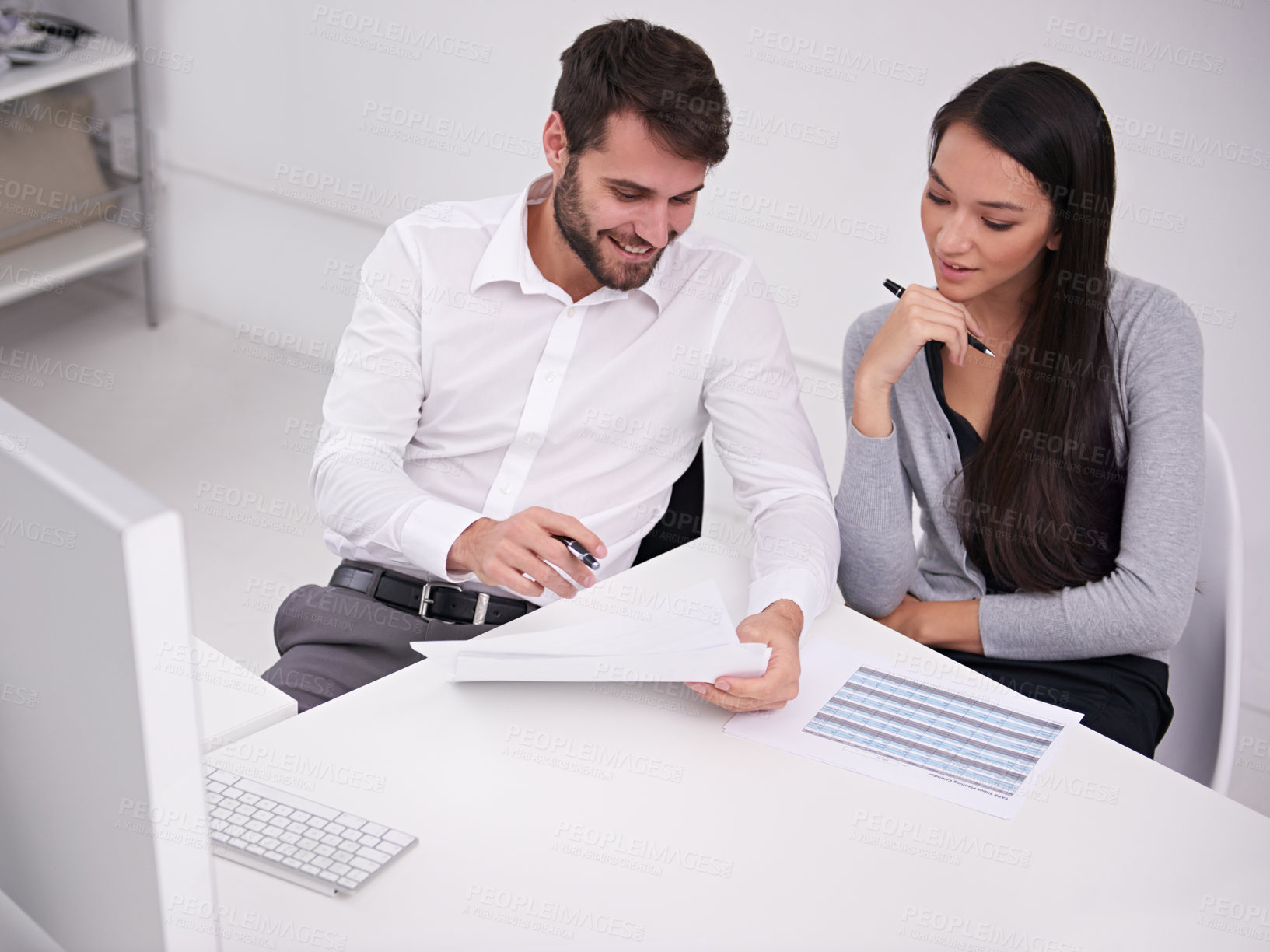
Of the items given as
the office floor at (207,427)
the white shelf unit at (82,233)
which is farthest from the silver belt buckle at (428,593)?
the white shelf unit at (82,233)

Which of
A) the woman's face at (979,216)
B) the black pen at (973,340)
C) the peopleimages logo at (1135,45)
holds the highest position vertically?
the peopleimages logo at (1135,45)

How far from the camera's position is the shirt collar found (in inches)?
67.1

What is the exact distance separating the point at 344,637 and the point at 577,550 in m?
0.42

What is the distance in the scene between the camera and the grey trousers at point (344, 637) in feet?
5.20

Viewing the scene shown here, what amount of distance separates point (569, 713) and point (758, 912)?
11.9 inches

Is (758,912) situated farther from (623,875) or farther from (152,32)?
(152,32)

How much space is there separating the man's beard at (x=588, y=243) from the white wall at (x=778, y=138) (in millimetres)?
969

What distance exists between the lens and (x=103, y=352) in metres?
3.60

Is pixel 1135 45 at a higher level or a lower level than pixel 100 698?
higher

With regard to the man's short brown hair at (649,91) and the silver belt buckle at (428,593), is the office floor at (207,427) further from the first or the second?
the man's short brown hair at (649,91)

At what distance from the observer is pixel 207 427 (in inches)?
129

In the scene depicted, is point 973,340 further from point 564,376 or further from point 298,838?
point 298,838

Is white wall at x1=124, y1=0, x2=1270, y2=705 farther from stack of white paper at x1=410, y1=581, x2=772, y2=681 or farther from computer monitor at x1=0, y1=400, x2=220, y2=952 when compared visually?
computer monitor at x1=0, y1=400, x2=220, y2=952

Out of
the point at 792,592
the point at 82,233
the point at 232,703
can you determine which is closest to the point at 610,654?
the point at 792,592
